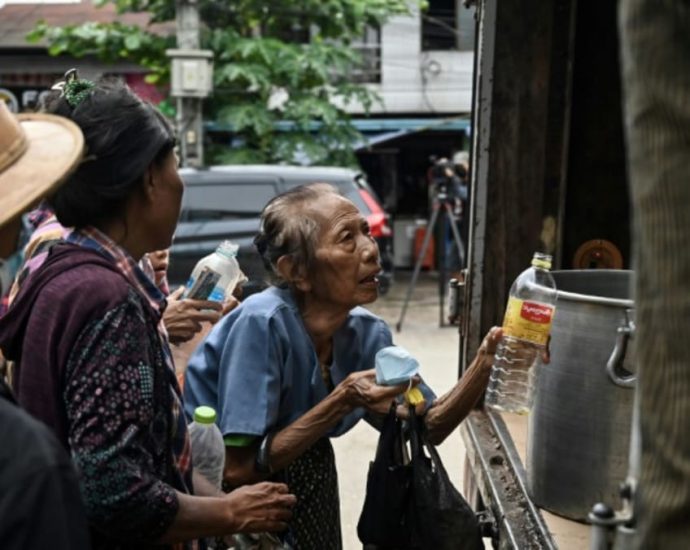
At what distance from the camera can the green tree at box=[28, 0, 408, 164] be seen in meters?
11.6

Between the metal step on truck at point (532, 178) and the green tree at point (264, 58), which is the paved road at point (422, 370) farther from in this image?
the green tree at point (264, 58)

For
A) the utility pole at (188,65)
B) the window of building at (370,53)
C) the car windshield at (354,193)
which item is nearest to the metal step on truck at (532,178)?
A: the car windshield at (354,193)

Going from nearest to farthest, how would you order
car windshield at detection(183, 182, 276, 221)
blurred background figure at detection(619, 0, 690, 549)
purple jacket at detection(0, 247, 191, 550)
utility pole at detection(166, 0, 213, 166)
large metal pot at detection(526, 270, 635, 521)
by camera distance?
blurred background figure at detection(619, 0, 690, 549)
purple jacket at detection(0, 247, 191, 550)
large metal pot at detection(526, 270, 635, 521)
car windshield at detection(183, 182, 276, 221)
utility pole at detection(166, 0, 213, 166)

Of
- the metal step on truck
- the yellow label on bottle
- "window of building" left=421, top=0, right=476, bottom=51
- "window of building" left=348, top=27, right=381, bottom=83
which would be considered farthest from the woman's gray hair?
"window of building" left=421, top=0, right=476, bottom=51

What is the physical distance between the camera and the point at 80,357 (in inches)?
59.9

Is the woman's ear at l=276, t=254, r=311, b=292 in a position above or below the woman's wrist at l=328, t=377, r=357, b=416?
above

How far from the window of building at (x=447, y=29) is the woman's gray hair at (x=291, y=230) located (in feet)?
51.6

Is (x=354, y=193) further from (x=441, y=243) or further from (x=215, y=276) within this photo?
(x=215, y=276)

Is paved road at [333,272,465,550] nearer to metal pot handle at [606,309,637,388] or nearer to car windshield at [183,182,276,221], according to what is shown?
car windshield at [183,182,276,221]

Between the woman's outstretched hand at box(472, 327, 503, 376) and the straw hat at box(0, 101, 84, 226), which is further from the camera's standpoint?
the woman's outstretched hand at box(472, 327, 503, 376)

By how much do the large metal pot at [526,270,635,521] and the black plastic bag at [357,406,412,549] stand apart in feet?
1.09

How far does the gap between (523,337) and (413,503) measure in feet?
1.68

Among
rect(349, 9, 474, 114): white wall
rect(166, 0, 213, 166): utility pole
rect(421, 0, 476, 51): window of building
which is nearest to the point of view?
rect(166, 0, 213, 166): utility pole

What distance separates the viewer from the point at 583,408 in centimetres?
200
